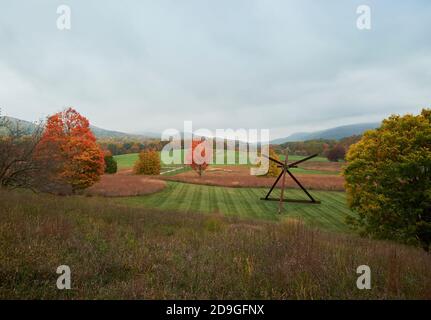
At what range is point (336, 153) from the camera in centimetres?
8588

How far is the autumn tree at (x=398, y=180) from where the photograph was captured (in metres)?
13.9

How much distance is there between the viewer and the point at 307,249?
575cm

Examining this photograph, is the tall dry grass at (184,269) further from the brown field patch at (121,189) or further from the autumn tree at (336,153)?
the autumn tree at (336,153)

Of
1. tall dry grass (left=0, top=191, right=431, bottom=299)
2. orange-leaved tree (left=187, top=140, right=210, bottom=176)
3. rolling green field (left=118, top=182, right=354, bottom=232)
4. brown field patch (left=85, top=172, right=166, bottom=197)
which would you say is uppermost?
orange-leaved tree (left=187, top=140, right=210, bottom=176)

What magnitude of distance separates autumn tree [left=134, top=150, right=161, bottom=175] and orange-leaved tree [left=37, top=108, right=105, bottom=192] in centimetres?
3551

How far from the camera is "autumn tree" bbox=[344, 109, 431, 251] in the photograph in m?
13.9

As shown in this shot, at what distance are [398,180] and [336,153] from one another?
255ft

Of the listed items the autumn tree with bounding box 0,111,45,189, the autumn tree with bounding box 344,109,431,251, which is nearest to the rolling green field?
the autumn tree with bounding box 344,109,431,251

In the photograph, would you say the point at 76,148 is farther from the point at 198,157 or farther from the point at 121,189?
the point at 198,157

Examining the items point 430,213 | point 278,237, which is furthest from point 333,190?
point 278,237

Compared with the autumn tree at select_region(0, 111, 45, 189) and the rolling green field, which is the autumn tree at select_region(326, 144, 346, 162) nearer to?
the rolling green field

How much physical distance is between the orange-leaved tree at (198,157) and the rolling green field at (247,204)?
599 inches
